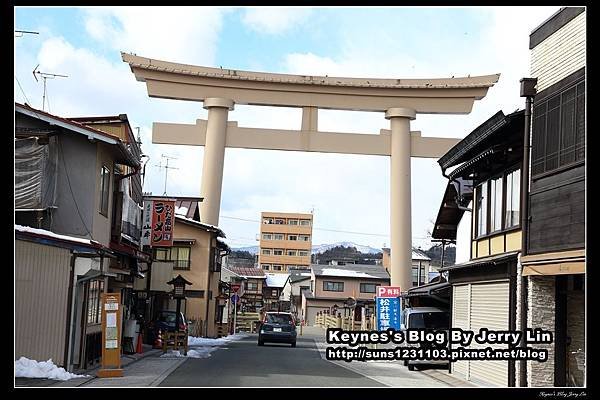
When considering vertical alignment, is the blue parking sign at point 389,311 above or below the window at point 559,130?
below

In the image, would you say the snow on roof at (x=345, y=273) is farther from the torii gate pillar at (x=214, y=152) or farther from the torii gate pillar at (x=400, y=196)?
the torii gate pillar at (x=214, y=152)

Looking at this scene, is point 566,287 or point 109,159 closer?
point 566,287

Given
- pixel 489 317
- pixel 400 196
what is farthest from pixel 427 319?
pixel 400 196

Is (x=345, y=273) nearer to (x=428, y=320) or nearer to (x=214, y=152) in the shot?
(x=214, y=152)

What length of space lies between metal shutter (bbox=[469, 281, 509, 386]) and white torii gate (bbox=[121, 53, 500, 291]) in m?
13.0

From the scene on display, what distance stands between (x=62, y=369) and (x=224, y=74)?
17.5 m

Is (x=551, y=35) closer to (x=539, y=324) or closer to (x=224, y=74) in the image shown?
(x=539, y=324)

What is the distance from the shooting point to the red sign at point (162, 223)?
29.5m

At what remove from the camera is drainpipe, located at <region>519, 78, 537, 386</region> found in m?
15.9

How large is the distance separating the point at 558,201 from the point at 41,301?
443 inches

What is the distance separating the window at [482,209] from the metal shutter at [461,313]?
1.65 m

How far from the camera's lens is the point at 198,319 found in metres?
42.9

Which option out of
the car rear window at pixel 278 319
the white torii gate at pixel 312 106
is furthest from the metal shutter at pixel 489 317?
the car rear window at pixel 278 319
